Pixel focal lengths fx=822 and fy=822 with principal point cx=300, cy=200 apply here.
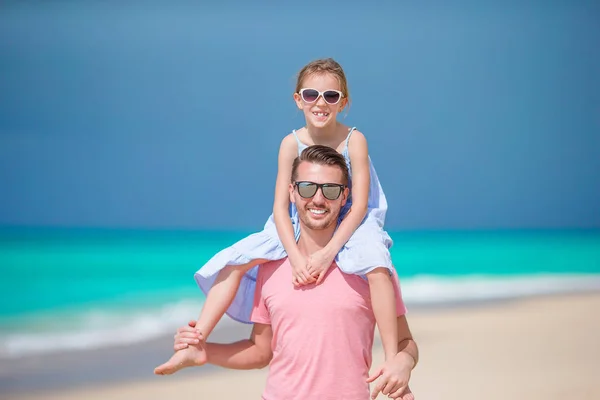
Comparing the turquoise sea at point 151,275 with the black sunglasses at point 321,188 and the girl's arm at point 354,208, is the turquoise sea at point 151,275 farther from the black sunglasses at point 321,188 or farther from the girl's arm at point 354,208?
the black sunglasses at point 321,188

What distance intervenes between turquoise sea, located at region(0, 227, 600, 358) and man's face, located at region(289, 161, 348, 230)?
5.82m

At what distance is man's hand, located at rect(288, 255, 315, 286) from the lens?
2.73 meters

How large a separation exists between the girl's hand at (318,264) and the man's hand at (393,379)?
0.36 metres

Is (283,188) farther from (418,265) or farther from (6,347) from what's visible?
(418,265)

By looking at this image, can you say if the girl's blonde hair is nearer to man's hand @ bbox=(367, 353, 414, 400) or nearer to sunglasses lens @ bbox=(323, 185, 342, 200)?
sunglasses lens @ bbox=(323, 185, 342, 200)

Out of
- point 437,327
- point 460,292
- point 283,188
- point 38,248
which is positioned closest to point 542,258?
point 460,292

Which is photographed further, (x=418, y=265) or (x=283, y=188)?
(x=418, y=265)

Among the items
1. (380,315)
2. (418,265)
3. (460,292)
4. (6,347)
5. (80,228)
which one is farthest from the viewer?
(80,228)

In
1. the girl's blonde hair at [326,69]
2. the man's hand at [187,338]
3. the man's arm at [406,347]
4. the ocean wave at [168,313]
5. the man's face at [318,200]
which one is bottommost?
the man's arm at [406,347]

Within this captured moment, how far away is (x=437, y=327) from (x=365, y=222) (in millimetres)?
5811

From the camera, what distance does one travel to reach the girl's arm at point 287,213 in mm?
2766

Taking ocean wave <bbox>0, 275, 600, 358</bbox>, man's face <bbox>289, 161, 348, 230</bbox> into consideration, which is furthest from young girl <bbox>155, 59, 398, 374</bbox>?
ocean wave <bbox>0, 275, 600, 358</bbox>

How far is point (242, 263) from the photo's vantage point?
9.59 feet

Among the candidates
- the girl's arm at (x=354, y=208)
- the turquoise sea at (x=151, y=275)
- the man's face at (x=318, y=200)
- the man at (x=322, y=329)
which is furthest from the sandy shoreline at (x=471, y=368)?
the man's face at (x=318, y=200)
